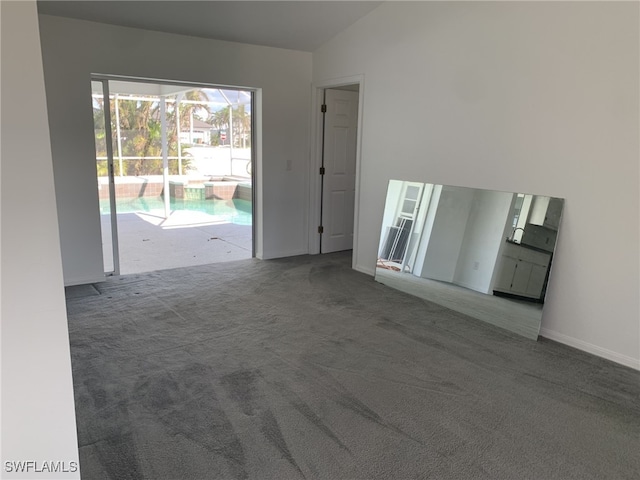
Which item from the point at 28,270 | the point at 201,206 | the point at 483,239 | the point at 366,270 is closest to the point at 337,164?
the point at 366,270

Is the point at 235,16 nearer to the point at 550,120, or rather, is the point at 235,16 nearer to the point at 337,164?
the point at 337,164

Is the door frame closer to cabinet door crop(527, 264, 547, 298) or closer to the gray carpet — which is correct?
the gray carpet

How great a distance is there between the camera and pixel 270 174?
17.9 ft

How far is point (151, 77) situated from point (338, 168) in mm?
2435

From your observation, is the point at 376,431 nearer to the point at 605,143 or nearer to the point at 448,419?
the point at 448,419

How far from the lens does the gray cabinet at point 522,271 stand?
344 cm

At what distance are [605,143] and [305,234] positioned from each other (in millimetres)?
3574

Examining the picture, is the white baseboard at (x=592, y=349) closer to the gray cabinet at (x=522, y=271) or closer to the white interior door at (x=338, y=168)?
the gray cabinet at (x=522, y=271)

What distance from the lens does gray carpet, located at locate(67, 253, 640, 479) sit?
206cm

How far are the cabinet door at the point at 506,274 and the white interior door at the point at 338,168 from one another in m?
2.68

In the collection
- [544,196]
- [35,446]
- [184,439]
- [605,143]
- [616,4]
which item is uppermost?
[616,4]

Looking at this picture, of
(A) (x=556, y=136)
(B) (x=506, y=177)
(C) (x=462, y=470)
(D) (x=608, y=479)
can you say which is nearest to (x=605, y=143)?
(A) (x=556, y=136)

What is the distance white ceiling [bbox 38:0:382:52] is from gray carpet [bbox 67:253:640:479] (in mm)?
2488

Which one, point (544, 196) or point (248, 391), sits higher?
point (544, 196)
